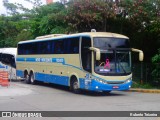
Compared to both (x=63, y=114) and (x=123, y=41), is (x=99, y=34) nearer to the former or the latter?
(x=123, y=41)

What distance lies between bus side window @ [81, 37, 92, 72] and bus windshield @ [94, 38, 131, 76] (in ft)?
1.39

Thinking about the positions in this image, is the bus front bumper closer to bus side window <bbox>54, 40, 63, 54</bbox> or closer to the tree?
bus side window <bbox>54, 40, 63, 54</bbox>

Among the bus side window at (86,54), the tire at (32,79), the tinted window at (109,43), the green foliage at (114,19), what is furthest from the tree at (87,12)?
the bus side window at (86,54)

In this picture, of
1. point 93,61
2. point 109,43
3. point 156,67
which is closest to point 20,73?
point 156,67

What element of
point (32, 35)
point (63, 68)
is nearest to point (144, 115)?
point (63, 68)

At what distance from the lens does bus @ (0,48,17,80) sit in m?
A: 30.9

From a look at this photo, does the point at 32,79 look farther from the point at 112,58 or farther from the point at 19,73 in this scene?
the point at 112,58

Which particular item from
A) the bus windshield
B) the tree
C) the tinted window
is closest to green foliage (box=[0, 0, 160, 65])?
the tree

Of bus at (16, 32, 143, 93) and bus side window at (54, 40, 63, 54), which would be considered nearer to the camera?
bus at (16, 32, 143, 93)

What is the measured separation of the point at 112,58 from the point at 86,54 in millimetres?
1347

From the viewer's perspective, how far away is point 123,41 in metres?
19.5

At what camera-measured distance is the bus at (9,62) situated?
101 ft

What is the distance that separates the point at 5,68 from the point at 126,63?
14396 mm

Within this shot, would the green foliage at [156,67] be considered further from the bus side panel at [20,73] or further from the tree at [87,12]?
the bus side panel at [20,73]
